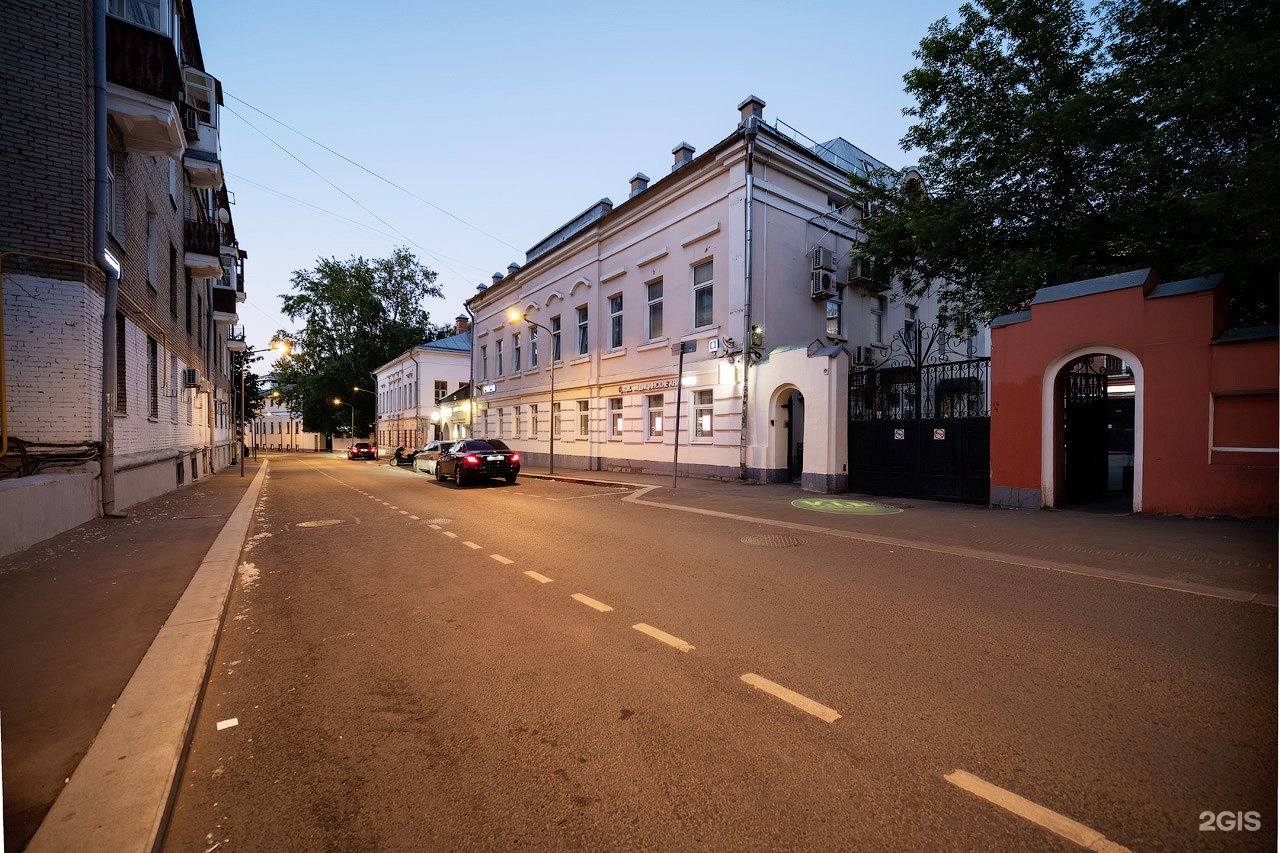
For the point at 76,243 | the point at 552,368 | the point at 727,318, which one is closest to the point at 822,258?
the point at 727,318

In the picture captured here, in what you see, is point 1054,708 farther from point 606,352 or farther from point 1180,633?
point 606,352

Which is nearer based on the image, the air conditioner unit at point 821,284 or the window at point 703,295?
the air conditioner unit at point 821,284

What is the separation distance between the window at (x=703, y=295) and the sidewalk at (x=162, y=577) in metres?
8.43

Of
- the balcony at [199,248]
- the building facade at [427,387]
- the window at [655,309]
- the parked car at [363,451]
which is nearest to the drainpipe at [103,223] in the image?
the balcony at [199,248]

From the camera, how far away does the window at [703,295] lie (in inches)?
768

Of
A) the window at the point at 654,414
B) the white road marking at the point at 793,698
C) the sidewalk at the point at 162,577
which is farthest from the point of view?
the window at the point at 654,414

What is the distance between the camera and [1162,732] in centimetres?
302

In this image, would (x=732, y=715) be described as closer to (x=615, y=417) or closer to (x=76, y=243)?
(x=76, y=243)

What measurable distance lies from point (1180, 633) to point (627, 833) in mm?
4949

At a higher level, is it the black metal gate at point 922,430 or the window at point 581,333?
the window at point 581,333

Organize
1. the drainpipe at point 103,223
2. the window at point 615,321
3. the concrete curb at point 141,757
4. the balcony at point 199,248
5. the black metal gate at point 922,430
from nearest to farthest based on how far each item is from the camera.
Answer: the concrete curb at point 141,757, the drainpipe at point 103,223, the black metal gate at point 922,430, the balcony at point 199,248, the window at point 615,321

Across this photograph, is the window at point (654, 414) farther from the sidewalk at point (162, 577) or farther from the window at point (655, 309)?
the sidewalk at point (162, 577)

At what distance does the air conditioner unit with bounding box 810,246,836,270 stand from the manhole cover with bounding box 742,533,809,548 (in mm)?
13233

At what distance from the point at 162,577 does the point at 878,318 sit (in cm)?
2393
